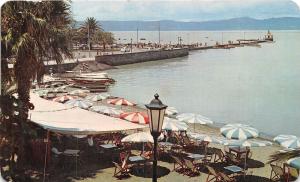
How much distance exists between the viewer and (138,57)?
231 ft

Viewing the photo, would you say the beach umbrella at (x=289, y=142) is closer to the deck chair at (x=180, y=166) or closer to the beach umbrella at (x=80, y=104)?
the deck chair at (x=180, y=166)

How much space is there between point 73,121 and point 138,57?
58.0 m

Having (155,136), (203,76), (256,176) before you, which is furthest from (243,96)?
(155,136)

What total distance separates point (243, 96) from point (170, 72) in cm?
2165

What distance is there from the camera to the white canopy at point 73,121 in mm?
11914

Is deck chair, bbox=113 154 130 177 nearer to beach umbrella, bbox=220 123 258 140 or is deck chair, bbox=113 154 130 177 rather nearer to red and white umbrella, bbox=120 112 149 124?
red and white umbrella, bbox=120 112 149 124

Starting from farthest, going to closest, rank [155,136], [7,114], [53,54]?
[53,54] < [7,114] < [155,136]

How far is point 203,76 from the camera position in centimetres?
5997


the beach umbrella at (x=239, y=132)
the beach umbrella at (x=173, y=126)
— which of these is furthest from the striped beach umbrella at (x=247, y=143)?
the beach umbrella at (x=173, y=126)

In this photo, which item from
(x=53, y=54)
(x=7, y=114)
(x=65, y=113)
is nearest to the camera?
(x=7, y=114)

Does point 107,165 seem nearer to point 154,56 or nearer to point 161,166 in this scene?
point 161,166

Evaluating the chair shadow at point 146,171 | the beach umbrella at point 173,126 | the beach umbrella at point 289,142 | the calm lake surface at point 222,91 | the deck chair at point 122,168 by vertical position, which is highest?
the beach umbrella at point 173,126

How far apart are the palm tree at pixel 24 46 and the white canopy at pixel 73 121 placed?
1.00 meters

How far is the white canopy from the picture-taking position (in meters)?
11.9
